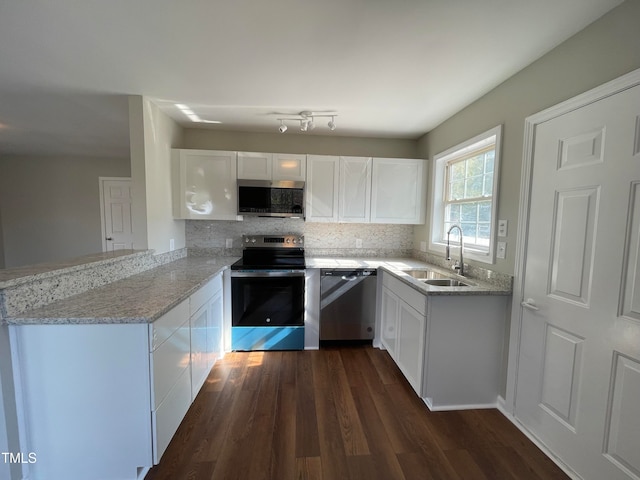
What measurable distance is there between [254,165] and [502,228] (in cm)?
239

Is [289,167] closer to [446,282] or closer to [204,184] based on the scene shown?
[204,184]

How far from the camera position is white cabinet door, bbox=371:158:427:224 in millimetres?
2996

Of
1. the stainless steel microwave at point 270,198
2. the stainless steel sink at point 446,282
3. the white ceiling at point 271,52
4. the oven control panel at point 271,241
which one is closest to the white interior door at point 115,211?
the white ceiling at point 271,52

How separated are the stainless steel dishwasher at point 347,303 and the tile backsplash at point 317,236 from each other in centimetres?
60

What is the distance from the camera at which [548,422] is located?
60.8 inches

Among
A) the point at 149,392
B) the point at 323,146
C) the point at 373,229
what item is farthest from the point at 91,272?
the point at 373,229

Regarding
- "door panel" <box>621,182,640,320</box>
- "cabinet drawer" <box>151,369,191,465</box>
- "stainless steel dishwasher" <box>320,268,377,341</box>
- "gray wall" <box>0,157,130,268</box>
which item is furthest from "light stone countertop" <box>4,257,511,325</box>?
"gray wall" <box>0,157,130,268</box>

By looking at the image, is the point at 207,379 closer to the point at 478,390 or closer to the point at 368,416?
the point at 368,416

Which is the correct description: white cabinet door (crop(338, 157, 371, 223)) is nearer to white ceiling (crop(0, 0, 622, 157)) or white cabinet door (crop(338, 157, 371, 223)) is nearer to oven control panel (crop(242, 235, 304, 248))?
white ceiling (crop(0, 0, 622, 157))

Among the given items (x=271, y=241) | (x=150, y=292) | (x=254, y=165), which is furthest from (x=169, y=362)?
(x=254, y=165)

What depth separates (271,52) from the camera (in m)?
1.57

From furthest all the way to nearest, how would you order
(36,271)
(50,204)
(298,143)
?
(50,204), (298,143), (36,271)

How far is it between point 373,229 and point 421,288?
152 centimetres

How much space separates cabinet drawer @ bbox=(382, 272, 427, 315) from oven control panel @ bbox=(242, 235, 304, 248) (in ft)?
3.77
